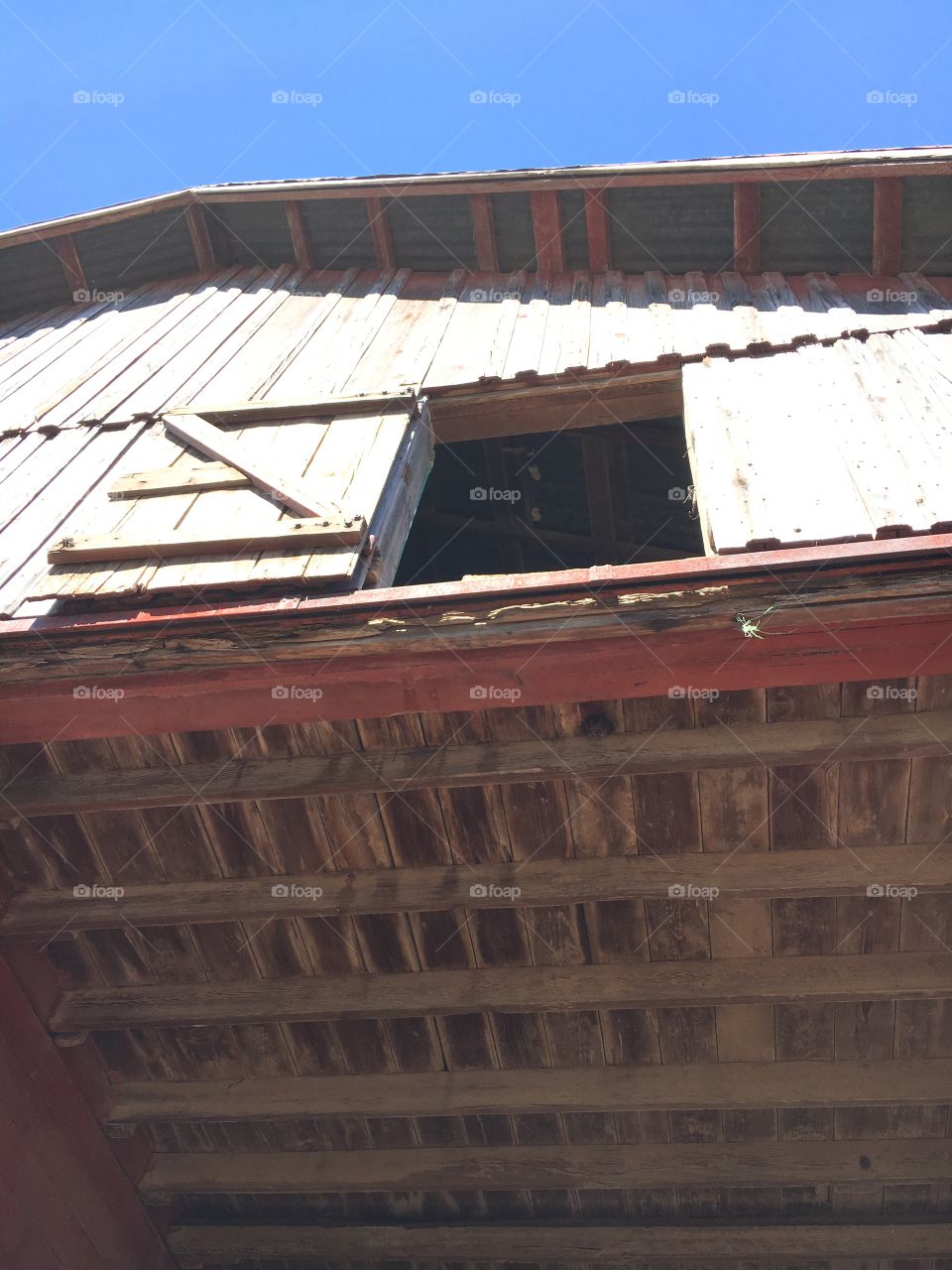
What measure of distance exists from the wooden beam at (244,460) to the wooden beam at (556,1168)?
4.53 m

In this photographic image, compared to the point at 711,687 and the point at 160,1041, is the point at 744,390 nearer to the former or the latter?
the point at 711,687

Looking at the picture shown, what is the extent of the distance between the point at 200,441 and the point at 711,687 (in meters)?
3.49

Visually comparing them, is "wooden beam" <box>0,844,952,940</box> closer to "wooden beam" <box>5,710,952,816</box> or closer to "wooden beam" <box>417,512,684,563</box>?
"wooden beam" <box>5,710,952,816</box>

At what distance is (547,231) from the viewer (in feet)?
25.2

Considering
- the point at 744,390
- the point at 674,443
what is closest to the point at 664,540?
the point at 674,443

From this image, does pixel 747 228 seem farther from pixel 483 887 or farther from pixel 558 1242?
pixel 558 1242

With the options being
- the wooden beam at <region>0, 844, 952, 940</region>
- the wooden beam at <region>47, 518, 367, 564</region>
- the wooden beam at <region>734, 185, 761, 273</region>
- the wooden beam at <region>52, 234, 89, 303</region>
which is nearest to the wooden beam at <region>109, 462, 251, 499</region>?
the wooden beam at <region>47, 518, 367, 564</region>

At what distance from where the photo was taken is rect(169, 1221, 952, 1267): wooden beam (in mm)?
6254

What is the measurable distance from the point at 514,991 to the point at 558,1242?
8.30ft

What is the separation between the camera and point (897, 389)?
518cm

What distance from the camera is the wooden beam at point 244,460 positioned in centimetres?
475

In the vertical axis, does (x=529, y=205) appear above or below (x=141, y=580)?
above

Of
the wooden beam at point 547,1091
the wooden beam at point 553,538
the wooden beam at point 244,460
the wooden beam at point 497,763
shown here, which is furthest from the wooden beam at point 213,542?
the wooden beam at point 553,538

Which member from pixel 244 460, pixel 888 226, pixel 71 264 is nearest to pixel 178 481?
pixel 244 460
